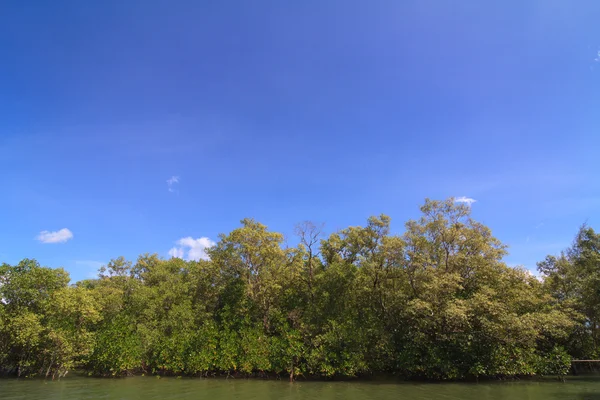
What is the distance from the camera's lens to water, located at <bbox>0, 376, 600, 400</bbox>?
1510 centimetres

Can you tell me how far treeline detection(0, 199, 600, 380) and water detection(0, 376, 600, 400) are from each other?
4.27ft

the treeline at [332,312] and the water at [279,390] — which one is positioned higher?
the treeline at [332,312]

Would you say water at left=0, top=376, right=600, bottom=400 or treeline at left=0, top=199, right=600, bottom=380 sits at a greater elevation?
treeline at left=0, top=199, right=600, bottom=380

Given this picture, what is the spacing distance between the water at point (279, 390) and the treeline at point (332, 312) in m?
1.30

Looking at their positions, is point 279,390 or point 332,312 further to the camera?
point 332,312

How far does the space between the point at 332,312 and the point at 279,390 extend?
24.6ft

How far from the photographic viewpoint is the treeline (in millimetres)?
19047

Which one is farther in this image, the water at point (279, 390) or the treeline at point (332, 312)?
the treeline at point (332, 312)

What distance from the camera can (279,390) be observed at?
17562 mm

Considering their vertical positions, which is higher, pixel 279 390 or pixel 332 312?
pixel 332 312

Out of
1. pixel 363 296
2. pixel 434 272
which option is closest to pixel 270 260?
pixel 363 296

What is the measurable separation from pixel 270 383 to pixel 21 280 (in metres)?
15.1

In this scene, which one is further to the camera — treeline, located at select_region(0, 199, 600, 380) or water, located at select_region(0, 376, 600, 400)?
treeline, located at select_region(0, 199, 600, 380)

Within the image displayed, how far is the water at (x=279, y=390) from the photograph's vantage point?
1510cm
